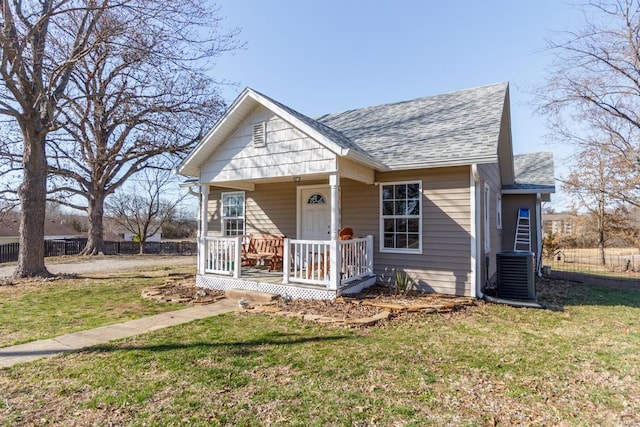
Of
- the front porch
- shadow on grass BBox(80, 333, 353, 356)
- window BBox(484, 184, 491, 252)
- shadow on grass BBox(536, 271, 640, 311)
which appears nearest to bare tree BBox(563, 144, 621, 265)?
shadow on grass BBox(536, 271, 640, 311)

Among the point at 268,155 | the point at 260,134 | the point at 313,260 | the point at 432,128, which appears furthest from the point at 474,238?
the point at 260,134

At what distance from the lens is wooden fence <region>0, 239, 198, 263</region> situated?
19.9 m

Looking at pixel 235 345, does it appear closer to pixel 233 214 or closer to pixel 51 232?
pixel 233 214

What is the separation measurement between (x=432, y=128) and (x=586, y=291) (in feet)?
18.9

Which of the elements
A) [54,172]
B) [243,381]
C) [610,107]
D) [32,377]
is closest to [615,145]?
[610,107]

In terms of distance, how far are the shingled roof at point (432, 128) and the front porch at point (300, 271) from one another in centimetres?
212

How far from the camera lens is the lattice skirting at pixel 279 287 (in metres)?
6.67

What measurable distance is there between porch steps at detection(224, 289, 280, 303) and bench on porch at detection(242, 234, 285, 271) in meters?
1.44

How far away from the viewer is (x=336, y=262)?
256 inches

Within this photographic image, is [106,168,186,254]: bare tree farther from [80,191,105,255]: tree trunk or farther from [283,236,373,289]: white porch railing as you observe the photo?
[283,236,373,289]: white porch railing

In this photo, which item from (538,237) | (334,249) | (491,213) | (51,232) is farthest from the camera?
(51,232)

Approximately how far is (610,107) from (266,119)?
14716 millimetres

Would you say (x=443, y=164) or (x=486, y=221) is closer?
(x=443, y=164)

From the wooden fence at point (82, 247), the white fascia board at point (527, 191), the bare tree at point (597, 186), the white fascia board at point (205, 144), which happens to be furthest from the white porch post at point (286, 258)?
the wooden fence at point (82, 247)
